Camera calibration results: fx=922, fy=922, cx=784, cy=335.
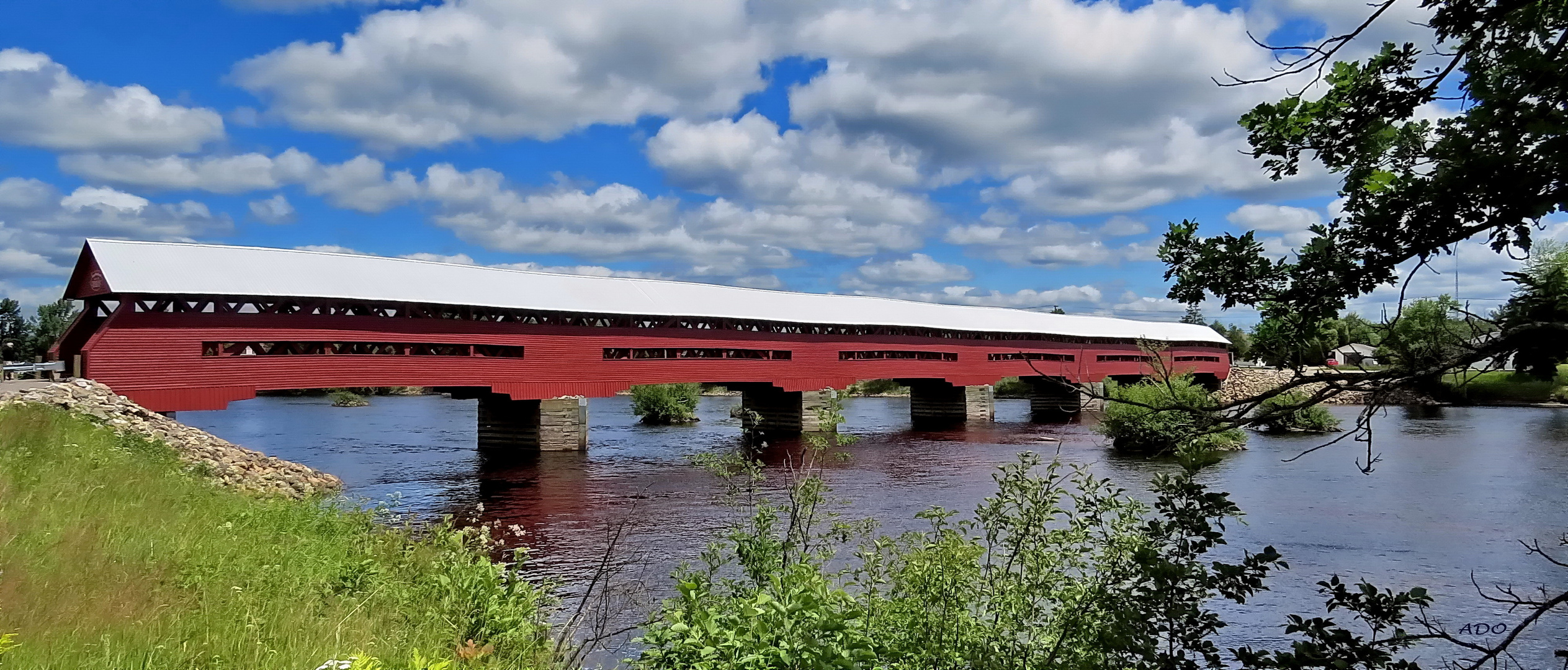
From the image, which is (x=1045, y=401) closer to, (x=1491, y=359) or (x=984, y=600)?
(x=984, y=600)

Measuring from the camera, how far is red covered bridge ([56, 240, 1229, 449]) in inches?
679

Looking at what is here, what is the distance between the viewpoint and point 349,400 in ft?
170

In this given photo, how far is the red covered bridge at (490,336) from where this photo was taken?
679 inches

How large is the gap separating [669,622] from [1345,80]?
3.96 metres

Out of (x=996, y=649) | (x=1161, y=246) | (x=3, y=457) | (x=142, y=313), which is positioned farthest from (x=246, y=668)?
(x=142, y=313)

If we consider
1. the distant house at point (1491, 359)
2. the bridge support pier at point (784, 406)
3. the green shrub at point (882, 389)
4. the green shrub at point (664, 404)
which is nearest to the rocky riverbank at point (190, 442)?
the distant house at point (1491, 359)

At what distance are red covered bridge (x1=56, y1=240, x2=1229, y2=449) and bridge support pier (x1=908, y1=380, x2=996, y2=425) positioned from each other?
0.36 feet

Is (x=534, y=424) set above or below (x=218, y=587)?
below

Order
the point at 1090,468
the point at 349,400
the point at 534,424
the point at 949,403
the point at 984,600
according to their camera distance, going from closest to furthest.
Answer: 1. the point at 984,600
2. the point at 1090,468
3. the point at 534,424
4. the point at 949,403
5. the point at 349,400

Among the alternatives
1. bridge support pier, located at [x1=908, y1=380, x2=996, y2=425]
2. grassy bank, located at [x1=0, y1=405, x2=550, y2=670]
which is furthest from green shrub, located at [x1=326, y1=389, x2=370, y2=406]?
grassy bank, located at [x1=0, y1=405, x2=550, y2=670]

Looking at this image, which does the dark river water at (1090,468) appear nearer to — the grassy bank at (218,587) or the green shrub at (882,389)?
the grassy bank at (218,587)

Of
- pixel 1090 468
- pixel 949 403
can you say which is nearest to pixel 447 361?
pixel 1090 468

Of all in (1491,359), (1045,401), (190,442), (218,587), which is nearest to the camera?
(1491,359)

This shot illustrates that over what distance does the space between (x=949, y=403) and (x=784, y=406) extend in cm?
835
